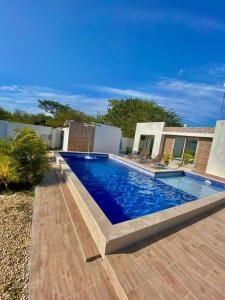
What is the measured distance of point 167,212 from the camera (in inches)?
156

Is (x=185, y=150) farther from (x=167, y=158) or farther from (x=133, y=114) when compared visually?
(x=133, y=114)

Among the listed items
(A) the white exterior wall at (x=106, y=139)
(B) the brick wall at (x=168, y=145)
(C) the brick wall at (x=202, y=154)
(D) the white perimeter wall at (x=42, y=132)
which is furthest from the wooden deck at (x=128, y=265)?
(D) the white perimeter wall at (x=42, y=132)

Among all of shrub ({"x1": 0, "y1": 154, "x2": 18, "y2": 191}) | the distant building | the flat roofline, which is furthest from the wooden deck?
the flat roofline

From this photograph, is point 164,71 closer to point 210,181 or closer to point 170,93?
point 170,93

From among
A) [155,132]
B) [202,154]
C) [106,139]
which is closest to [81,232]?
[202,154]

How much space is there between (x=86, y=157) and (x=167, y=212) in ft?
33.7

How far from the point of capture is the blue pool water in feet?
18.9

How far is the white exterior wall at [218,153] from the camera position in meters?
10.7

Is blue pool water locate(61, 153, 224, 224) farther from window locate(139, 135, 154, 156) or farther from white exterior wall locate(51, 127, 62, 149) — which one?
white exterior wall locate(51, 127, 62, 149)

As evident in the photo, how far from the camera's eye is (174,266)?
8.68ft

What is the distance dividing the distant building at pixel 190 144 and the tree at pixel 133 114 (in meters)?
10.5

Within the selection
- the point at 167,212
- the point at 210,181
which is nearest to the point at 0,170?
the point at 167,212

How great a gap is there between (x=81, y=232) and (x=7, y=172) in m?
3.62

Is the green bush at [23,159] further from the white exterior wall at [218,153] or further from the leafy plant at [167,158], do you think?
the white exterior wall at [218,153]
